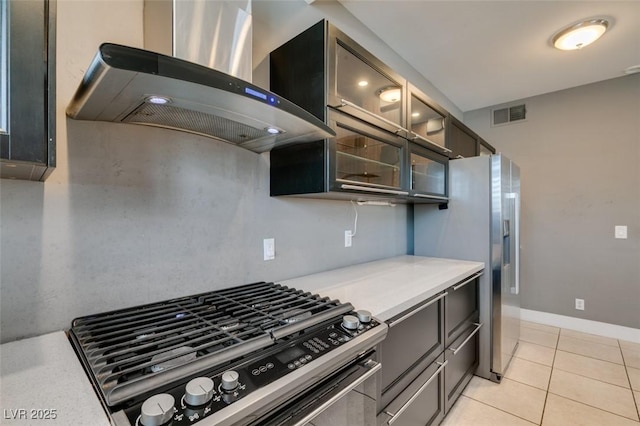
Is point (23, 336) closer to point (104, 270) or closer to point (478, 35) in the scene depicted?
point (104, 270)

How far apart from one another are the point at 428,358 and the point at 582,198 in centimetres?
298

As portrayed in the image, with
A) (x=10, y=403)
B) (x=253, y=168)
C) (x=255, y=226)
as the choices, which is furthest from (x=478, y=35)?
(x=10, y=403)

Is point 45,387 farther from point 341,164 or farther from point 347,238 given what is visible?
point 347,238

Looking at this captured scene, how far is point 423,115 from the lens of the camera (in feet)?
7.04

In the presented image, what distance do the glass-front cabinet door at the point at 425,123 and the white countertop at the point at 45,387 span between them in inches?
77.5

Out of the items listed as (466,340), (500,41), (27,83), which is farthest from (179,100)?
(500,41)

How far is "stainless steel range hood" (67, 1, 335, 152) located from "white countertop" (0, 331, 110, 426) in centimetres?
72

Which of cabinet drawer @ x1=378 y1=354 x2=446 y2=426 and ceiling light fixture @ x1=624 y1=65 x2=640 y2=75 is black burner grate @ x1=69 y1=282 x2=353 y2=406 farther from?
ceiling light fixture @ x1=624 y1=65 x2=640 y2=75

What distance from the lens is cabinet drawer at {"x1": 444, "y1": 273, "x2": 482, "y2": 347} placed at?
5.64ft

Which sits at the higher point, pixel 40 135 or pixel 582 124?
pixel 582 124

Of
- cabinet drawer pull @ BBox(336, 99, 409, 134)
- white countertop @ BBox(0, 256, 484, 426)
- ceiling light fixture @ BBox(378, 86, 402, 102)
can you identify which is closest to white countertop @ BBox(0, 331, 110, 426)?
white countertop @ BBox(0, 256, 484, 426)

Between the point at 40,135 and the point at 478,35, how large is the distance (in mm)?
2771

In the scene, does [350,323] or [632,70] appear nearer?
[350,323]

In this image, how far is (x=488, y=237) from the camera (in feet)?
7.38
